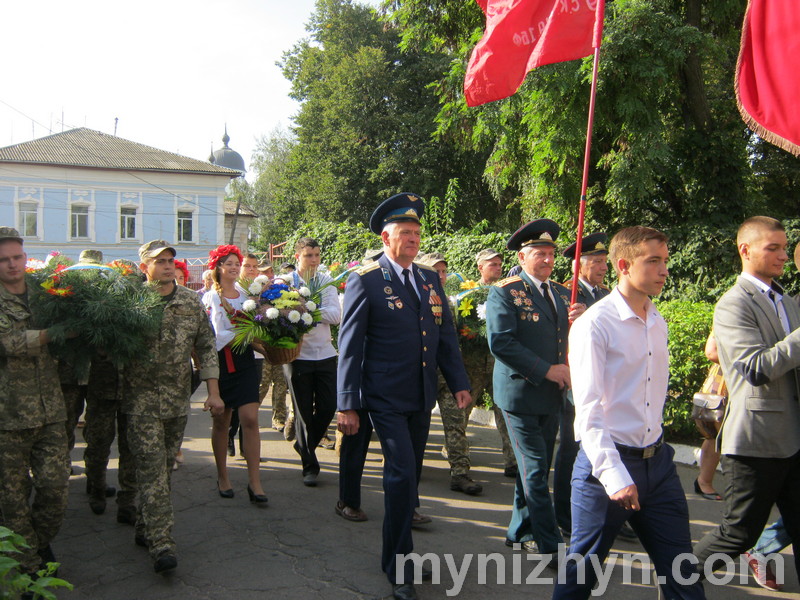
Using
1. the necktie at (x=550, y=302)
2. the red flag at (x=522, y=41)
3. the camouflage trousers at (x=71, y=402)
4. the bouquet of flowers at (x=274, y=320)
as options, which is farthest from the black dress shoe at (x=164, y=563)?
the red flag at (x=522, y=41)

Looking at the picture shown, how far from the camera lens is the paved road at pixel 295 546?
4309mm

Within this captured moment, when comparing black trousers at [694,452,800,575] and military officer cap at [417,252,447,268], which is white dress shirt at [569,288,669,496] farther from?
military officer cap at [417,252,447,268]

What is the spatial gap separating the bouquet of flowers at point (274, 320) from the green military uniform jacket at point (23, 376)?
5.40 ft

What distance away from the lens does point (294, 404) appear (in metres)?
6.75

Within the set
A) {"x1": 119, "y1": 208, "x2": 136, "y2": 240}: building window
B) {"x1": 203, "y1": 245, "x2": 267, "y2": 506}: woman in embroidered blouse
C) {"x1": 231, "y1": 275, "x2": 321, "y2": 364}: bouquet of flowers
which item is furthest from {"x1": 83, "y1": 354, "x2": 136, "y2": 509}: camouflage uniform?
{"x1": 119, "y1": 208, "x2": 136, "y2": 240}: building window

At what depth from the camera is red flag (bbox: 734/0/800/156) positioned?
562cm

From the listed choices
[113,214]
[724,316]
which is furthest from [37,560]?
[113,214]

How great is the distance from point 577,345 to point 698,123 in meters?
11.6

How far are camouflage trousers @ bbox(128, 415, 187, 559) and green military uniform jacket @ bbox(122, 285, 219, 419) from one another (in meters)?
0.09

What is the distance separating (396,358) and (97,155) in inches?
1821

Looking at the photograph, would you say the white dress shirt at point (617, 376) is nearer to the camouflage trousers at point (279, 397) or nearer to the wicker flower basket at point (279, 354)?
the wicker flower basket at point (279, 354)

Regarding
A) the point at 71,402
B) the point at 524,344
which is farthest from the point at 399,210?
the point at 71,402

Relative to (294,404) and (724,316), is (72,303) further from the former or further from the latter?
(724,316)

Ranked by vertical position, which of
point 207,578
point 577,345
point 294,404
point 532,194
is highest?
point 532,194
